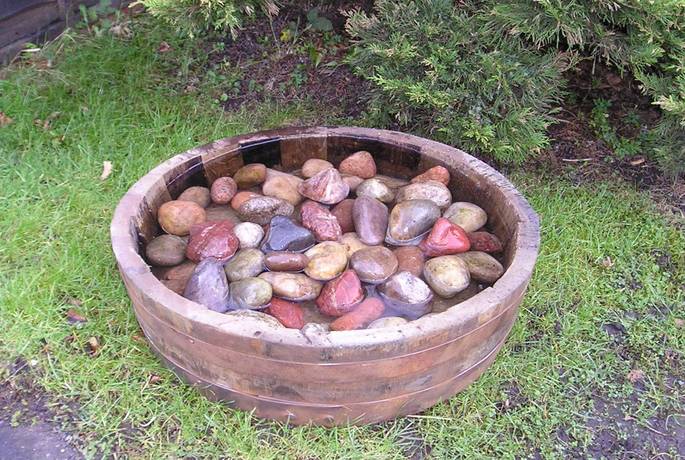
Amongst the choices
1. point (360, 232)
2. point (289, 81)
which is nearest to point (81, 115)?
point (289, 81)

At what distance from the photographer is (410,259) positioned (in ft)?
7.75

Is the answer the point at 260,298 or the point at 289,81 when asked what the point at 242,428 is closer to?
the point at 260,298

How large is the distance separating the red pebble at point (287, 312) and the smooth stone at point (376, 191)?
65cm

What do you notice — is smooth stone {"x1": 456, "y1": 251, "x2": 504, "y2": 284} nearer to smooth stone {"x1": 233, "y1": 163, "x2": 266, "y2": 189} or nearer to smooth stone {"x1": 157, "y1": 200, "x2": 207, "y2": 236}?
smooth stone {"x1": 233, "y1": 163, "x2": 266, "y2": 189}

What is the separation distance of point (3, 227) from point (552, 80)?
8.32ft

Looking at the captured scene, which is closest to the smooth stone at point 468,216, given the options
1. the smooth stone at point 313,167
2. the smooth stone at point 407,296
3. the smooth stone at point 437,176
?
the smooth stone at point 437,176

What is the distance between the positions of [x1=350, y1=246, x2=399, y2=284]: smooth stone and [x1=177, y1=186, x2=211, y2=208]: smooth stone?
73 cm

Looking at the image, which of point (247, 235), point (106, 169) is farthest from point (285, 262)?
point (106, 169)

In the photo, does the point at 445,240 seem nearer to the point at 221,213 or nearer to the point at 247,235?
the point at 247,235

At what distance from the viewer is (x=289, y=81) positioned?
3.61 m

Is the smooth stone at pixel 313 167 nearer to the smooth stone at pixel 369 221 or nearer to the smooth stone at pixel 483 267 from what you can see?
the smooth stone at pixel 369 221

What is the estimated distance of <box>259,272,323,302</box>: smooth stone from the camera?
2207 millimetres

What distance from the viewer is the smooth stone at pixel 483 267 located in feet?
7.33

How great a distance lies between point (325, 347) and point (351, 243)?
777mm
